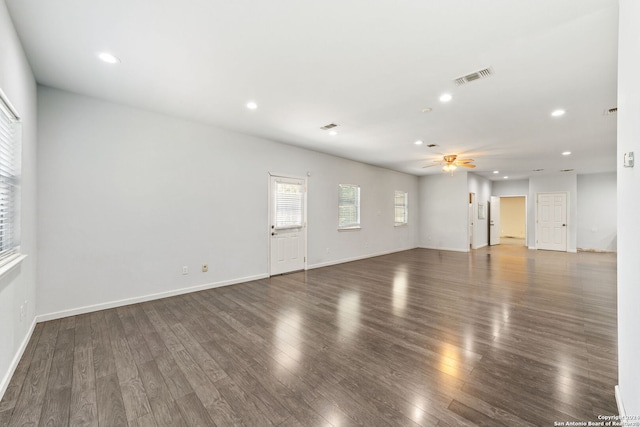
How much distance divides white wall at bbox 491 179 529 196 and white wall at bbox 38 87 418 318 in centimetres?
1002

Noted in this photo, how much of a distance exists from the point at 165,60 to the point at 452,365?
3887mm

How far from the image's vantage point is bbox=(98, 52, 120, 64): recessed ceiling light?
2502 mm

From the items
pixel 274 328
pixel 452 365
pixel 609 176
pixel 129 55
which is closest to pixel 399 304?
pixel 452 365

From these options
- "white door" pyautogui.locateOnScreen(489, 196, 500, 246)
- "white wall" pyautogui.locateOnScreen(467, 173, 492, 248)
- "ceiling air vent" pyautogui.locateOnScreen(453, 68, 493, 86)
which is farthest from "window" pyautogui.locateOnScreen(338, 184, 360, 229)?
"white door" pyautogui.locateOnScreen(489, 196, 500, 246)

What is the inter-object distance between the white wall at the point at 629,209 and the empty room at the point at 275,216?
3 cm

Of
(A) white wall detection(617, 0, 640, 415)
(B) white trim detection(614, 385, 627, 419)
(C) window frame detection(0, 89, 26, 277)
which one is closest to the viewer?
(A) white wall detection(617, 0, 640, 415)

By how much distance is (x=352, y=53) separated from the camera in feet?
8.07

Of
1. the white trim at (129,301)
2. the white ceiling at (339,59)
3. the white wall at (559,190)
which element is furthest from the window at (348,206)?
the white wall at (559,190)

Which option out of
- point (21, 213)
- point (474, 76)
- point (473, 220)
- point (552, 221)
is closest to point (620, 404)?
point (474, 76)

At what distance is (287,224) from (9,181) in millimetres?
3930

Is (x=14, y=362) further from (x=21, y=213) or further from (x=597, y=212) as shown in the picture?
(x=597, y=212)

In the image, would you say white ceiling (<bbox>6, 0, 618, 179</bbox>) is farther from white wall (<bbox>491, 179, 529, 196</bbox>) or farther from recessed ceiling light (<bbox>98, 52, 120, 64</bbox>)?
white wall (<bbox>491, 179, 529, 196</bbox>)

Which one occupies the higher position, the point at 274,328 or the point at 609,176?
the point at 609,176

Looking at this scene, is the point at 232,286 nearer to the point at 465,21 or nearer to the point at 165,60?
the point at 165,60
